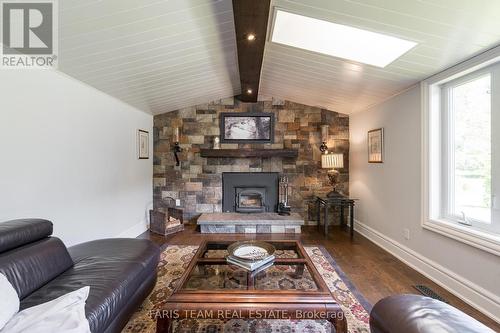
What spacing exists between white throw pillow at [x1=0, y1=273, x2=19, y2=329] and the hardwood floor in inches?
91.6

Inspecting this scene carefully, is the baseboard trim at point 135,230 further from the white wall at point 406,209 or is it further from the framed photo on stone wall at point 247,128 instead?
the white wall at point 406,209

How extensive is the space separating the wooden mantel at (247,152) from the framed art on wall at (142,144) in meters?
1.00

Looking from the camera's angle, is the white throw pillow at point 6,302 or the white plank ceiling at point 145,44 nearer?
the white throw pillow at point 6,302

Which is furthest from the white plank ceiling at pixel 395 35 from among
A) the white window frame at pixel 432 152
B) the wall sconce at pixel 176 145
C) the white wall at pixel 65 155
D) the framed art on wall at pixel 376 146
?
the white wall at pixel 65 155

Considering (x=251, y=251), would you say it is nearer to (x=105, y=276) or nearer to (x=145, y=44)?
A: (x=105, y=276)

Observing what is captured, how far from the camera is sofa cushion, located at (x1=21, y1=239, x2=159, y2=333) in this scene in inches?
50.4

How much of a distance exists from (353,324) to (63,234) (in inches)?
109

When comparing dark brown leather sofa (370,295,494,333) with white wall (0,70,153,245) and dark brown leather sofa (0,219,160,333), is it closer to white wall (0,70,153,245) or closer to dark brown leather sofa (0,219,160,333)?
dark brown leather sofa (0,219,160,333)

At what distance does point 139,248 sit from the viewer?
1.99 metres

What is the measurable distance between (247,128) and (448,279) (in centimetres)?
357

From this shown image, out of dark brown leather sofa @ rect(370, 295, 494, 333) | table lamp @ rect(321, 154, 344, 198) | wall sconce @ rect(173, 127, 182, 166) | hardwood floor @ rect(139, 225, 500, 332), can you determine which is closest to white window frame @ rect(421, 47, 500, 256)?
hardwood floor @ rect(139, 225, 500, 332)

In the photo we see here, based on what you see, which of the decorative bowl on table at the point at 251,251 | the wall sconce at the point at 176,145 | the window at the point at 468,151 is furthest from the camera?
the wall sconce at the point at 176,145

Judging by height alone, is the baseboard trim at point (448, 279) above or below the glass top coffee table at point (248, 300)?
below

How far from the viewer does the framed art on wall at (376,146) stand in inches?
135
